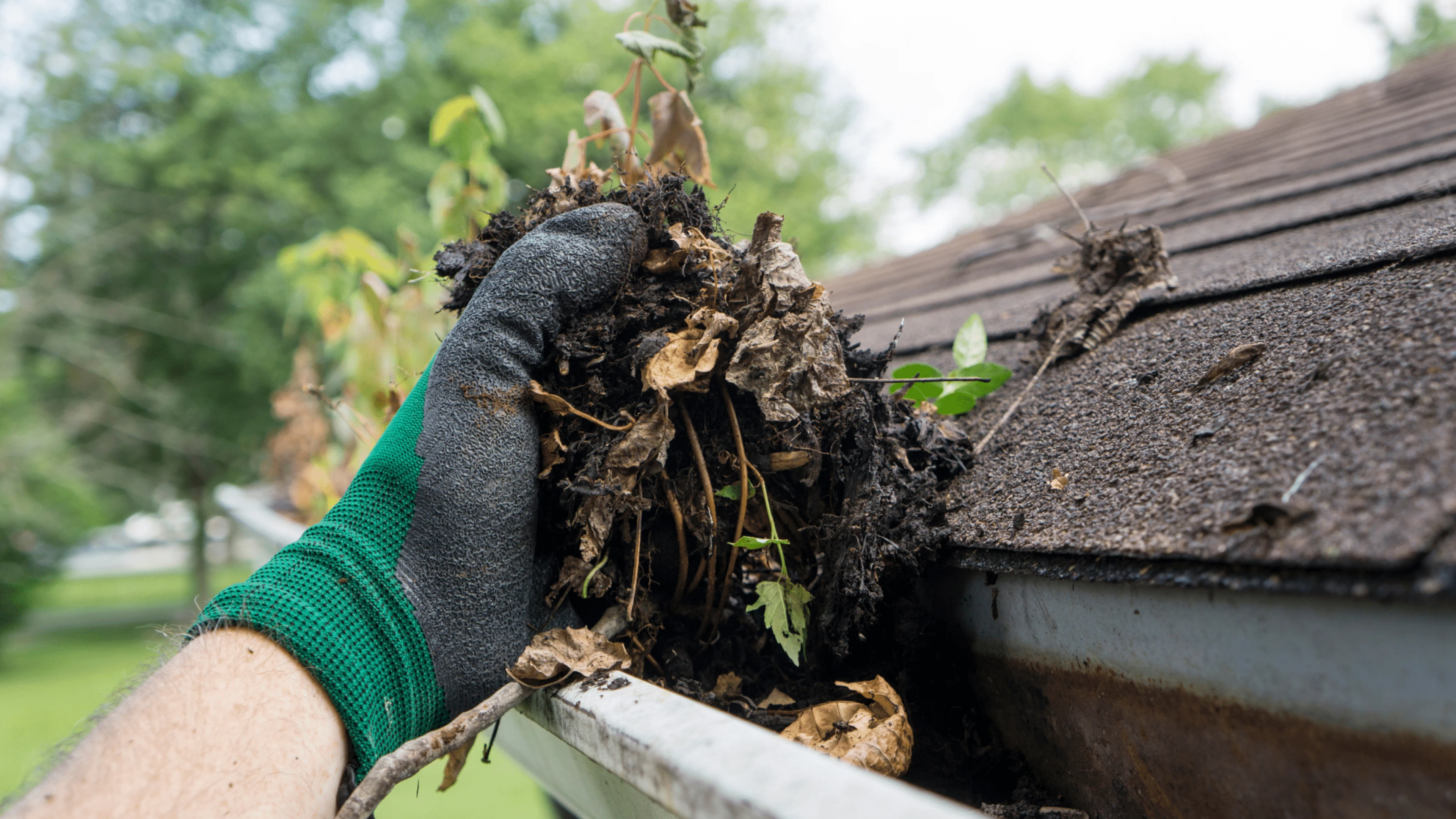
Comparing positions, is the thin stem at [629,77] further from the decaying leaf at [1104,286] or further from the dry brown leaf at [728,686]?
the dry brown leaf at [728,686]

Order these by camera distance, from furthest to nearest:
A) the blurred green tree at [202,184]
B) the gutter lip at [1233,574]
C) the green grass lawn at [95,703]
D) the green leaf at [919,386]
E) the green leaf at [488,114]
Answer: the blurred green tree at [202,184] < the green grass lawn at [95,703] < the green leaf at [488,114] < the green leaf at [919,386] < the gutter lip at [1233,574]

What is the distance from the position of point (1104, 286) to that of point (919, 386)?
437mm

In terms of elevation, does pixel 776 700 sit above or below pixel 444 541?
below

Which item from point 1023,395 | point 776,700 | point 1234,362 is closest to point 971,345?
point 1023,395

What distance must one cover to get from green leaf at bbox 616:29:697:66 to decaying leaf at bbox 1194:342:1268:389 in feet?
3.03

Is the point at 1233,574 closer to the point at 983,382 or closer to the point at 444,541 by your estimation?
the point at 983,382

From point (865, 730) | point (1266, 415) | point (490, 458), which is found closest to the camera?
point (1266, 415)

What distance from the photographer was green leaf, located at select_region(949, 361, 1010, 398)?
1.13 m

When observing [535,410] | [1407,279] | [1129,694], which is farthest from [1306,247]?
[535,410]

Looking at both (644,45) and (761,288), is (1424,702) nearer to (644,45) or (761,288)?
(761,288)

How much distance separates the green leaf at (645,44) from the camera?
1233 mm

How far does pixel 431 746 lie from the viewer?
844mm

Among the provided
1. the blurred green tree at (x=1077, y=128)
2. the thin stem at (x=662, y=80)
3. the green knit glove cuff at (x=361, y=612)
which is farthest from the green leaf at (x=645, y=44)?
the blurred green tree at (x=1077, y=128)

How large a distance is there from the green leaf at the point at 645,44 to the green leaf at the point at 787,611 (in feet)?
2.85
